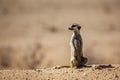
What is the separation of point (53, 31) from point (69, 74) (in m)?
23.4

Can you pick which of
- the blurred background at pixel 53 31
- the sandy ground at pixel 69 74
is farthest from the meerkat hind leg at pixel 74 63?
the blurred background at pixel 53 31

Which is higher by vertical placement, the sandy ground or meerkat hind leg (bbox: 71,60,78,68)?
meerkat hind leg (bbox: 71,60,78,68)

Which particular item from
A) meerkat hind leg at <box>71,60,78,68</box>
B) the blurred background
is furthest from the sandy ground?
the blurred background

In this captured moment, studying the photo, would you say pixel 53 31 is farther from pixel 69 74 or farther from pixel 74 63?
pixel 69 74

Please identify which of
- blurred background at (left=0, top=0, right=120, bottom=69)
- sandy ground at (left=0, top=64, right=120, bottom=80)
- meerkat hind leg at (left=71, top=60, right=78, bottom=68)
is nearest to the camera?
sandy ground at (left=0, top=64, right=120, bottom=80)

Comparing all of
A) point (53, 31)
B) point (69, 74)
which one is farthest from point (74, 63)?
point (53, 31)

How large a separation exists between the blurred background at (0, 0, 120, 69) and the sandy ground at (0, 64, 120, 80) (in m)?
9.41

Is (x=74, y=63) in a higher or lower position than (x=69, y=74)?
higher

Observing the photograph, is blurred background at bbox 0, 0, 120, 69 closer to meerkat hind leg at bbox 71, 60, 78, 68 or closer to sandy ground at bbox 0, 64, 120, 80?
meerkat hind leg at bbox 71, 60, 78, 68

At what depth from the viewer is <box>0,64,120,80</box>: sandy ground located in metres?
13.7

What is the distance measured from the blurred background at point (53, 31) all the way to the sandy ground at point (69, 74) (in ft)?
30.9

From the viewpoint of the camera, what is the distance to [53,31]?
37.4 m

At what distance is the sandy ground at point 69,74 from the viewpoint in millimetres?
13727

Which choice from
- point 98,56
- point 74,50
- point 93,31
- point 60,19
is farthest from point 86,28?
point 74,50
